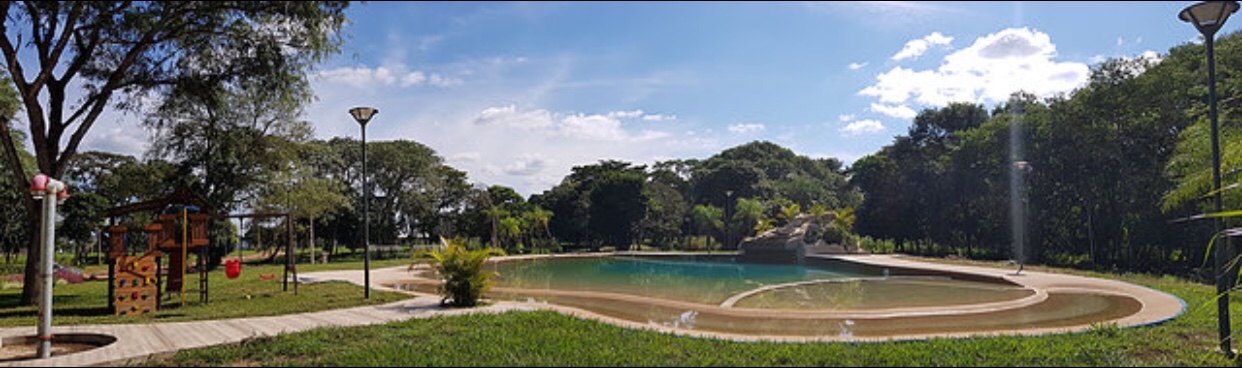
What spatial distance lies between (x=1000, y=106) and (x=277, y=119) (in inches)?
1298

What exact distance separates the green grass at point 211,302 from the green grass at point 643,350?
3206 millimetres

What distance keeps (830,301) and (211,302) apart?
11.2 m

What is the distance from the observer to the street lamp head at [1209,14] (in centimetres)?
561

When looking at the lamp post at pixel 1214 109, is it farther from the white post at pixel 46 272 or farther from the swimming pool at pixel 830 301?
the white post at pixel 46 272

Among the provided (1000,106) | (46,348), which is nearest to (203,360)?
(46,348)

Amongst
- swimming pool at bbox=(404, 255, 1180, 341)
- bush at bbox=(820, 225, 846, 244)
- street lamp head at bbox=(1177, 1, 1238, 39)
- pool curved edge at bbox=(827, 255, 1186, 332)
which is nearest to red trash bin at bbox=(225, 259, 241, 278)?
swimming pool at bbox=(404, 255, 1180, 341)

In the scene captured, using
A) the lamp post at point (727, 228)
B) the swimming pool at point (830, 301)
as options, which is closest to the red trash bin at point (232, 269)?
the swimming pool at point (830, 301)

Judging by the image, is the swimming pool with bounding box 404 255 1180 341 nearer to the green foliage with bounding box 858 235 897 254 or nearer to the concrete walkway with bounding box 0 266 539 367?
the concrete walkway with bounding box 0 266 539 367

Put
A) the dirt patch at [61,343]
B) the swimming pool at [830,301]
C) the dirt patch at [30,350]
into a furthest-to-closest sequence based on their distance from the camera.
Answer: the swimming pool at [830,301]
the dirt patch at [61,343]
the dirt patch at [30,350]

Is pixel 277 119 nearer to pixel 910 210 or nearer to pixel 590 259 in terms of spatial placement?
pixel 590 259

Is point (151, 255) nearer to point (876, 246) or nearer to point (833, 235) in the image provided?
point (833, 235)

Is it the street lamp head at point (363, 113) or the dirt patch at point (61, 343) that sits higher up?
the street lamp head at point (363, 113)

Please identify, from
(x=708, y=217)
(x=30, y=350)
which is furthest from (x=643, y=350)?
(x=708, y=217)

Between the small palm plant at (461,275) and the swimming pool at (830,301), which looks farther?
the small palm plant at (461,275)
